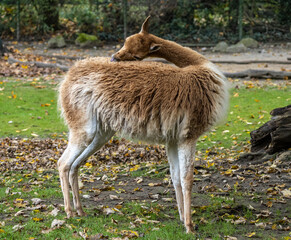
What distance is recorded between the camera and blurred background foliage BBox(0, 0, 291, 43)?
26.1 meters

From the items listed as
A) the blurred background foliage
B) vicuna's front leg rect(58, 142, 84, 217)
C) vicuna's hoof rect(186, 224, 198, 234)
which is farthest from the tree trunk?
vicuna's hoof rect(186, 224, 198, 234)

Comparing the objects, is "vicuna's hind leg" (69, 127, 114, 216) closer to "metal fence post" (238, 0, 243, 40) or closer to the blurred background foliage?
the blurred background foliage

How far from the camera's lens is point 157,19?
26703 mm

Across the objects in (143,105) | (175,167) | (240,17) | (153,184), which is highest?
(143,105)

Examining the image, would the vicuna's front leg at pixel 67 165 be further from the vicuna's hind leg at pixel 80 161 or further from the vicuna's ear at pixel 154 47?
the vicuna's ear at pixel 154 47

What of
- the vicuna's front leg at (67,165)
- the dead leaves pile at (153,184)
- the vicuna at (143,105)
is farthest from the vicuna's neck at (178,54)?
the dead leaves pile at (153,184)

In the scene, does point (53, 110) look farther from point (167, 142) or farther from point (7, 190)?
point (167, 142)

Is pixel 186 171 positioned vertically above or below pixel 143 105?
below

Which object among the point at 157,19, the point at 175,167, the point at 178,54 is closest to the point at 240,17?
the point at 157,19

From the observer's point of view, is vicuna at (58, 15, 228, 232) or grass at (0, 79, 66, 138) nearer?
vicuna at (58, 15, 228, 232)

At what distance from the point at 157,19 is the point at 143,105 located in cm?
2228

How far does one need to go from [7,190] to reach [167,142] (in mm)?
2672

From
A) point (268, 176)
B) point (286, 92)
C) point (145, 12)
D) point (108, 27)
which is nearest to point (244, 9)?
point (145, 12)

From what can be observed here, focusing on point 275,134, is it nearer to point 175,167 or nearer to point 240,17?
point 175,167
